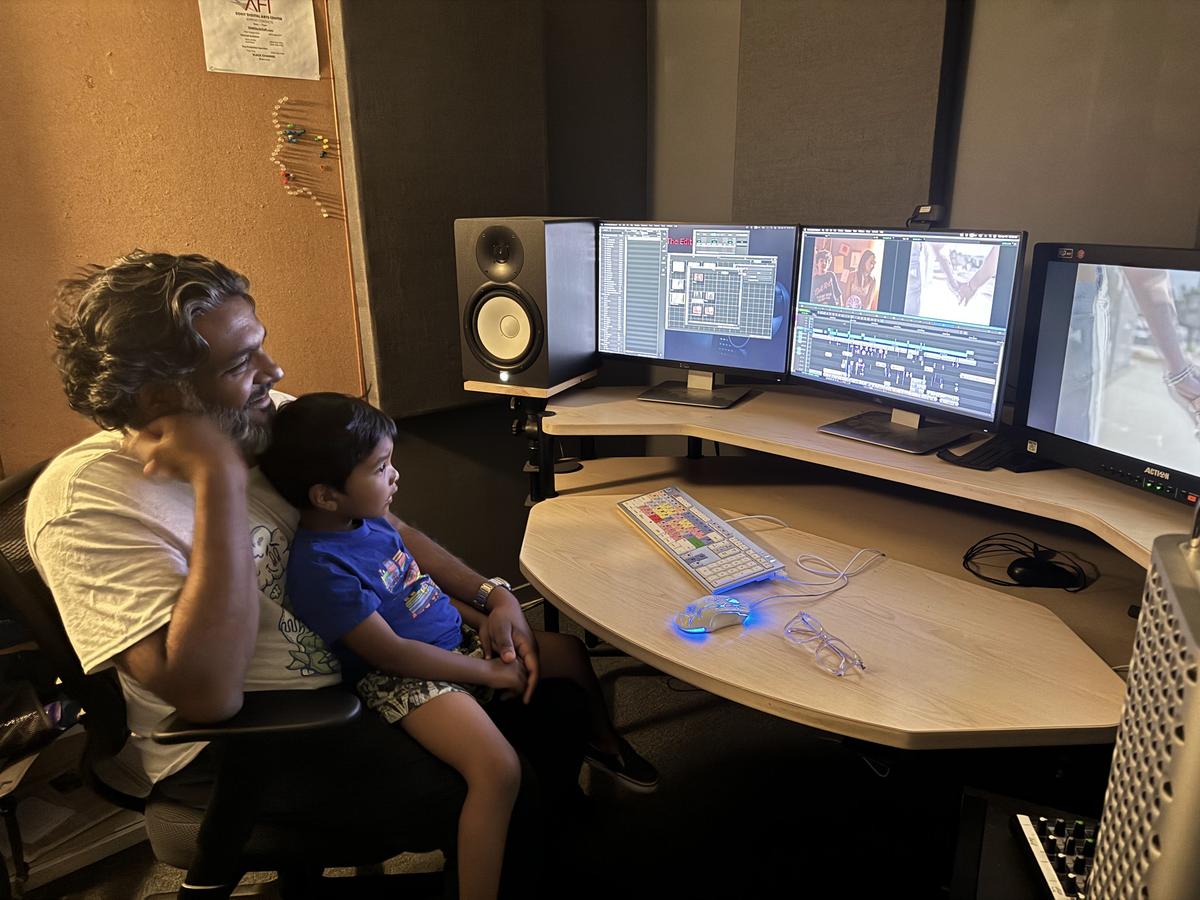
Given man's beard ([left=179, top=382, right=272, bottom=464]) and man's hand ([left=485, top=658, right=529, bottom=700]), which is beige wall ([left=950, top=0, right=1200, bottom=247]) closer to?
man's hand ([left=485, top=658, right=529, bottom=700])

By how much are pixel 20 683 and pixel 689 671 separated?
1.30m

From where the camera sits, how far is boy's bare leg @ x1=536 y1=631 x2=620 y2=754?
60.7 inches

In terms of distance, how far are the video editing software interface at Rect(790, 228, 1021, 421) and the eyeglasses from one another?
21.6 inches

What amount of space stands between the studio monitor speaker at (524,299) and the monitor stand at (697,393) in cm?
22

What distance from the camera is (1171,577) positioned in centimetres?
43

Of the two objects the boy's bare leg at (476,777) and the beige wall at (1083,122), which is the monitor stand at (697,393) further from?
the boy's bare leg at (476,777)

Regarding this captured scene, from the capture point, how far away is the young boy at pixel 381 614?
1.18 meters

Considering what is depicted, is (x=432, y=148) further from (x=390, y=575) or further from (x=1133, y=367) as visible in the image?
(x=1133, y=367)

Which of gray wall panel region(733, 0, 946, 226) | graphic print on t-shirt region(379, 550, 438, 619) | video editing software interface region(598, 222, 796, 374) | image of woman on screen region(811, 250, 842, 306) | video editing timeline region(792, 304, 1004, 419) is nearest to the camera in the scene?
graphic print on t-shirt region(379, 550, 438, 619)

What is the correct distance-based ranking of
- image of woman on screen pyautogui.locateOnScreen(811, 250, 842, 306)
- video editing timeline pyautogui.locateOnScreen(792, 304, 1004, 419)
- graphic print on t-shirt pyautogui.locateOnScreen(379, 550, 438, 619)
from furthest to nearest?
1. image of woman on screen pyautogui.locateOnScreen(811, 250, 842, 306)
2. video editing timeline pyautogui.locateOnScreen(792, 304, 1004, 419)
3. graphic print on t-shirt pyautogui.locateOnScreen(379, 550, 438, 619)

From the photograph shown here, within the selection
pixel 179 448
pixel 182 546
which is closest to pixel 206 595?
pixel 182 546

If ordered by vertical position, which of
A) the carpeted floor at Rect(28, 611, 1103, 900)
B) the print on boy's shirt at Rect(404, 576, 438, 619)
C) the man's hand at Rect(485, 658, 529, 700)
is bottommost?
the carpeted floor at Rect(28, 611, 1103, 900)

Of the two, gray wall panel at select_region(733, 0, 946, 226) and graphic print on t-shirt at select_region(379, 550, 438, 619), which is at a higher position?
gray wall panel at select_region(733, 0, 946, 226)

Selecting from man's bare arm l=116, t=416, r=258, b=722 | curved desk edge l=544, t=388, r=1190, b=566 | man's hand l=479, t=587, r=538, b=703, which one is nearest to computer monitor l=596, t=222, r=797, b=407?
curved desk edge l=544, t=388, r=1190, b=566
